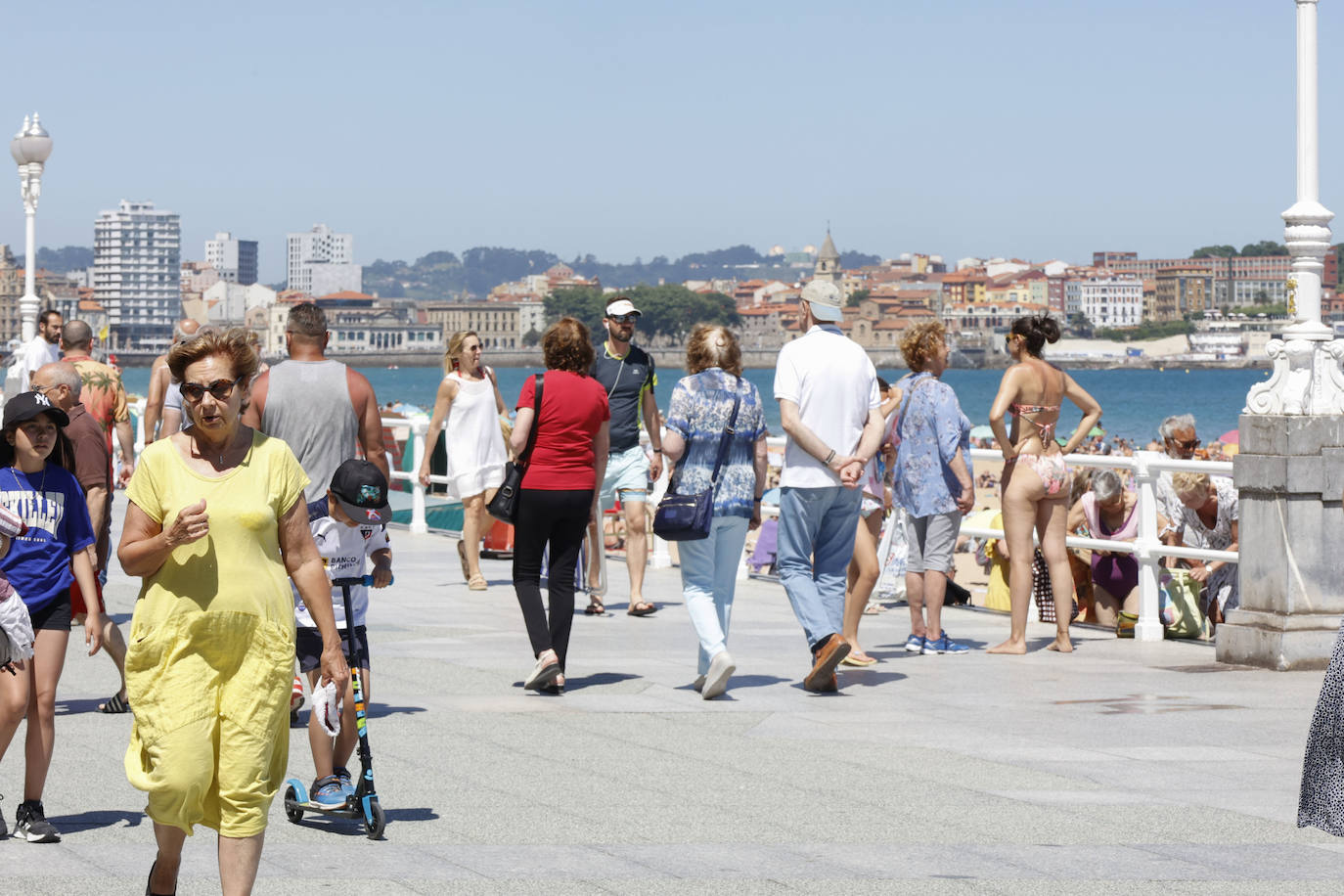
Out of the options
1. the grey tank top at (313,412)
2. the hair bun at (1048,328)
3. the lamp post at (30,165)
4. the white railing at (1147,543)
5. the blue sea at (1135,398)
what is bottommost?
the blue sea at (1135,398)

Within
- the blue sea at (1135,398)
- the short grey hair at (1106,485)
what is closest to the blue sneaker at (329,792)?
the short grey hair at (1106,485)

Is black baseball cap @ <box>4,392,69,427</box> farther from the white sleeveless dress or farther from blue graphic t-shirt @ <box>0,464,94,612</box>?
the white sleeveless dress

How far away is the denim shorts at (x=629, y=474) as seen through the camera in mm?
11289

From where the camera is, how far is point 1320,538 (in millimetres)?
8789

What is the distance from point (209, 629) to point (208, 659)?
7 centimetres

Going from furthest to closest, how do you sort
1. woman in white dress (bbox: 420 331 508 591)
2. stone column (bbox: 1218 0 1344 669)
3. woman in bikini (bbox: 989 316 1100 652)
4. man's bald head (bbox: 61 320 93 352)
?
woman in white dress (bbox: 420 331 508 591) < man's bald head (bbox: 61 320 93 352) < woman in bikini (bbox: 989 316 1100 652) < stone column (bbox: 1218 0 1344 669)

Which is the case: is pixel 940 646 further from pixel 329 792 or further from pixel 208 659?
pixel 208 659

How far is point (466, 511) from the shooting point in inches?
496

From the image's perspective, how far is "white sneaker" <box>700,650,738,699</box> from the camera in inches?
311

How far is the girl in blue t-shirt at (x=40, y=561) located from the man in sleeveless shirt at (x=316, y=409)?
1.14 m

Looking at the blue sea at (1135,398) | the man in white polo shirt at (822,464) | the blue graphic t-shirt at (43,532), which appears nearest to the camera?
the blue graphic t-shirt at (43,532)

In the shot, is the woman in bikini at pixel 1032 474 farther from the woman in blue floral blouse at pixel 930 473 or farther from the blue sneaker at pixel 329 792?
the blue sneaker at pixel 329 792

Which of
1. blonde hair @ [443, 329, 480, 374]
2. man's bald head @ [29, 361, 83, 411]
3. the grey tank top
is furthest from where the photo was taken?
blonde hair @ [443, 329, 480, 374]

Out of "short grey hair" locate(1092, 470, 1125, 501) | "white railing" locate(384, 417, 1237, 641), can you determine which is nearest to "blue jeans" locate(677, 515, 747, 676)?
"white railing" locate(384, 417, 1237, 641)
